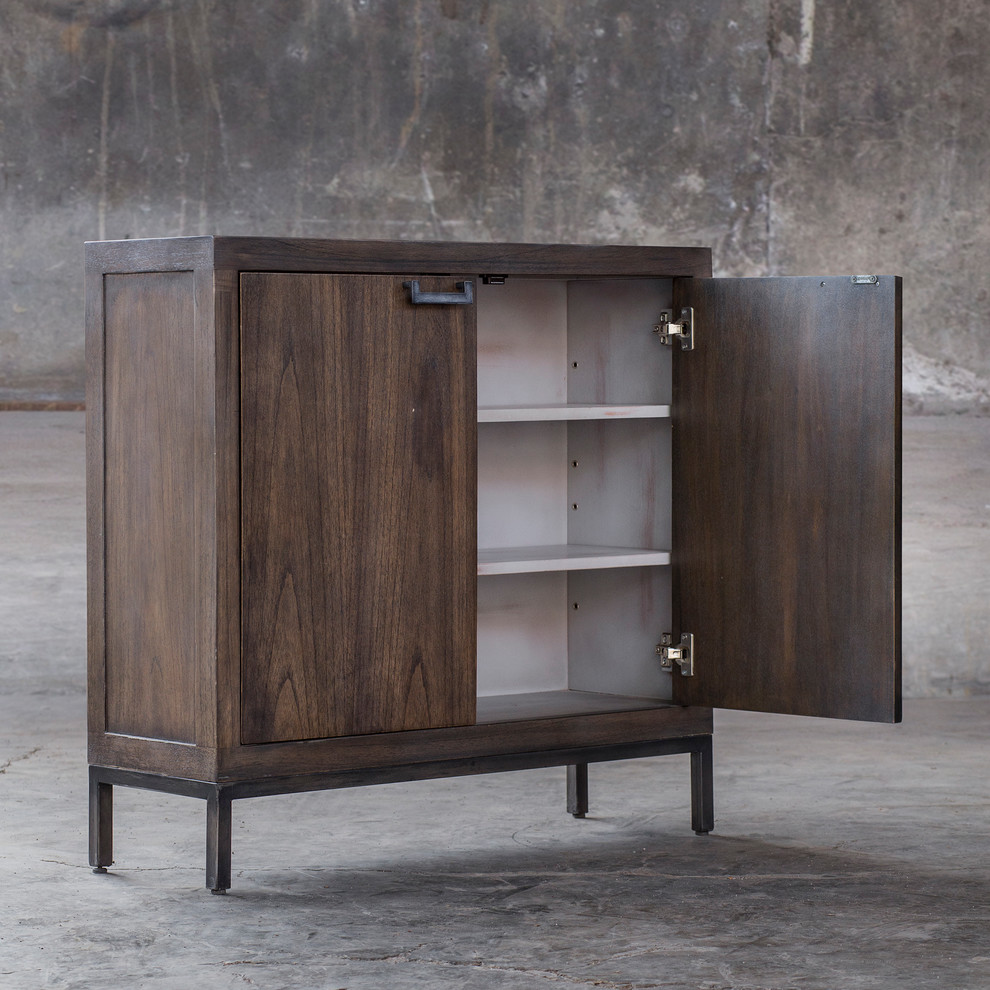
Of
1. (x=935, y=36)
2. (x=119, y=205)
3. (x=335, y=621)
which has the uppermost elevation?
(x=935, y=36)

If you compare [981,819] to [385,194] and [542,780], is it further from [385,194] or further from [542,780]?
[385,194]

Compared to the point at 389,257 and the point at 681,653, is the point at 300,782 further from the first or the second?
the point at 389,257

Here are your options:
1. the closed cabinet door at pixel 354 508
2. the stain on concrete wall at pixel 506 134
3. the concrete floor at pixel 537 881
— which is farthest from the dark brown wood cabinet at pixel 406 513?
the stain on concrete wall at pixel 506 134

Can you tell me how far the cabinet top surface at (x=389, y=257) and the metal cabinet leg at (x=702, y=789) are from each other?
1.27 metres

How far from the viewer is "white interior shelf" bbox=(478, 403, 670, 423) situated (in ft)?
14.0

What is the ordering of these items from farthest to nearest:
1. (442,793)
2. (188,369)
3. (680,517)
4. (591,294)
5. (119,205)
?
1. (119,205)
2. (442,793)
3. (591,294)
4. (680,517)
5. (188,369)

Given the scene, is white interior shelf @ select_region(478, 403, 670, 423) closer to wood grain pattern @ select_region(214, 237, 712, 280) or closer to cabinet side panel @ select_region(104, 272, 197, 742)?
wood grain pattern @ select_region(214, 237, 712, 280)

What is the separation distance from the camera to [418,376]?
4.03m

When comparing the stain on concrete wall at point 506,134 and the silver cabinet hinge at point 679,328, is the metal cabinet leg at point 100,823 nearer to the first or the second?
the silver cabinet hinge at point 679,328

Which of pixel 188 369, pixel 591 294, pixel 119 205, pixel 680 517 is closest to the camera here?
pixel 188 369

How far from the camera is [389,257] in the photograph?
398 centimetres

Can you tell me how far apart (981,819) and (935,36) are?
12.3 ft

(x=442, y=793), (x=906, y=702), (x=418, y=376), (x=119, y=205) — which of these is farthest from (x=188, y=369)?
(x=906, y=702)

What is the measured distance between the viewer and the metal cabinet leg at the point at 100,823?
416 cm
